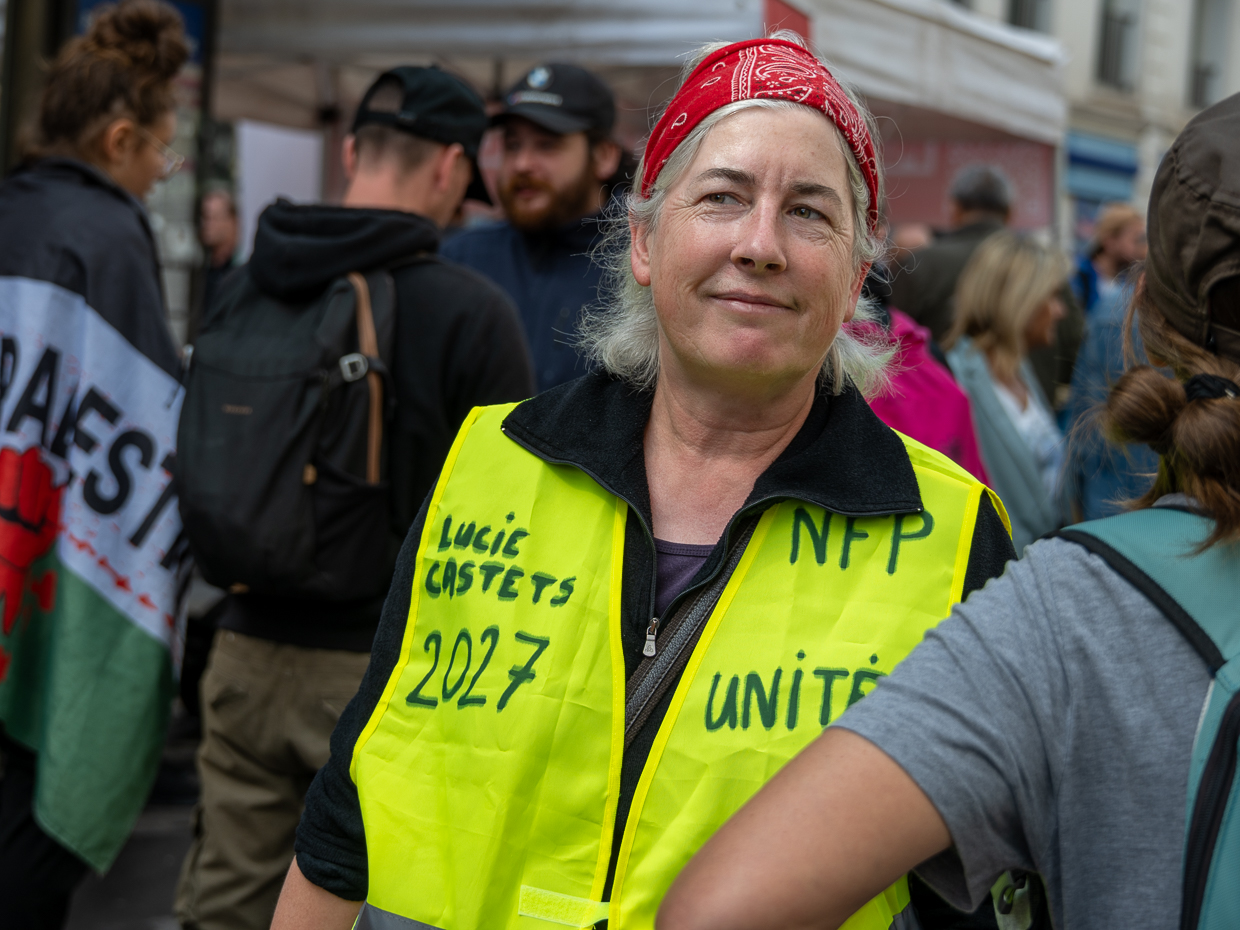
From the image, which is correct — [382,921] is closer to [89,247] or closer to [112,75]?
[89,247]

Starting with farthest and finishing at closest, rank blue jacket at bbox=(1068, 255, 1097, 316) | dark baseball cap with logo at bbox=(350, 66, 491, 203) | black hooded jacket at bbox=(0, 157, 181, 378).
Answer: blue jacket at bbox=(1068, 255, 1097, 316), black hooded jacket at bbox=(0, 157, 181, 378), dark baseball cap with logo at bbox=(350, 66, 491, 203)

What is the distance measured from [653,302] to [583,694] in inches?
24.2

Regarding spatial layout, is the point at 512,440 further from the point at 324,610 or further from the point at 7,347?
the point at 7,347

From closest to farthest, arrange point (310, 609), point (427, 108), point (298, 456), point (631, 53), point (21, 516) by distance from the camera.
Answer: point (298, 456) → point (310, 609) → point (427, 108) → point (21, 516) → point (631, 53)

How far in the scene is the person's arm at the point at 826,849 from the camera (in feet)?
3.14

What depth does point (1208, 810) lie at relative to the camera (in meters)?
0.95

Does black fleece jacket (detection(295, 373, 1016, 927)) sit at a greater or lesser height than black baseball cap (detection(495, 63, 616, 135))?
lesser

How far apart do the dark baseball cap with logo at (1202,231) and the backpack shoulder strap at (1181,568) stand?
17 centimetres

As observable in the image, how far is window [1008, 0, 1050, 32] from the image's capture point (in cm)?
1736

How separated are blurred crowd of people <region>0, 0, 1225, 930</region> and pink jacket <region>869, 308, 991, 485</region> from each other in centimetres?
1

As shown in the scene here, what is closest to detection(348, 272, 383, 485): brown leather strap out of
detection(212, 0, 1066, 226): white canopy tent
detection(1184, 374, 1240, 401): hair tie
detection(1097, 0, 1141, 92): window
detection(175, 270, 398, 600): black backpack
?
detection(175, 270, 398, 600): black backpack

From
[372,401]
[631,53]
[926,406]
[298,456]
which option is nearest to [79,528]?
[298,456]

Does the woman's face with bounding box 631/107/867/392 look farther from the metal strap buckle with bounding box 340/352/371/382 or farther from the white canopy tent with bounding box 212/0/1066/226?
the white canopy tent with bounding box 212/0/1066/226

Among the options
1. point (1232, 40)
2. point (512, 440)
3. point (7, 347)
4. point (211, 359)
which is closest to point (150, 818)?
point (7, 347)
